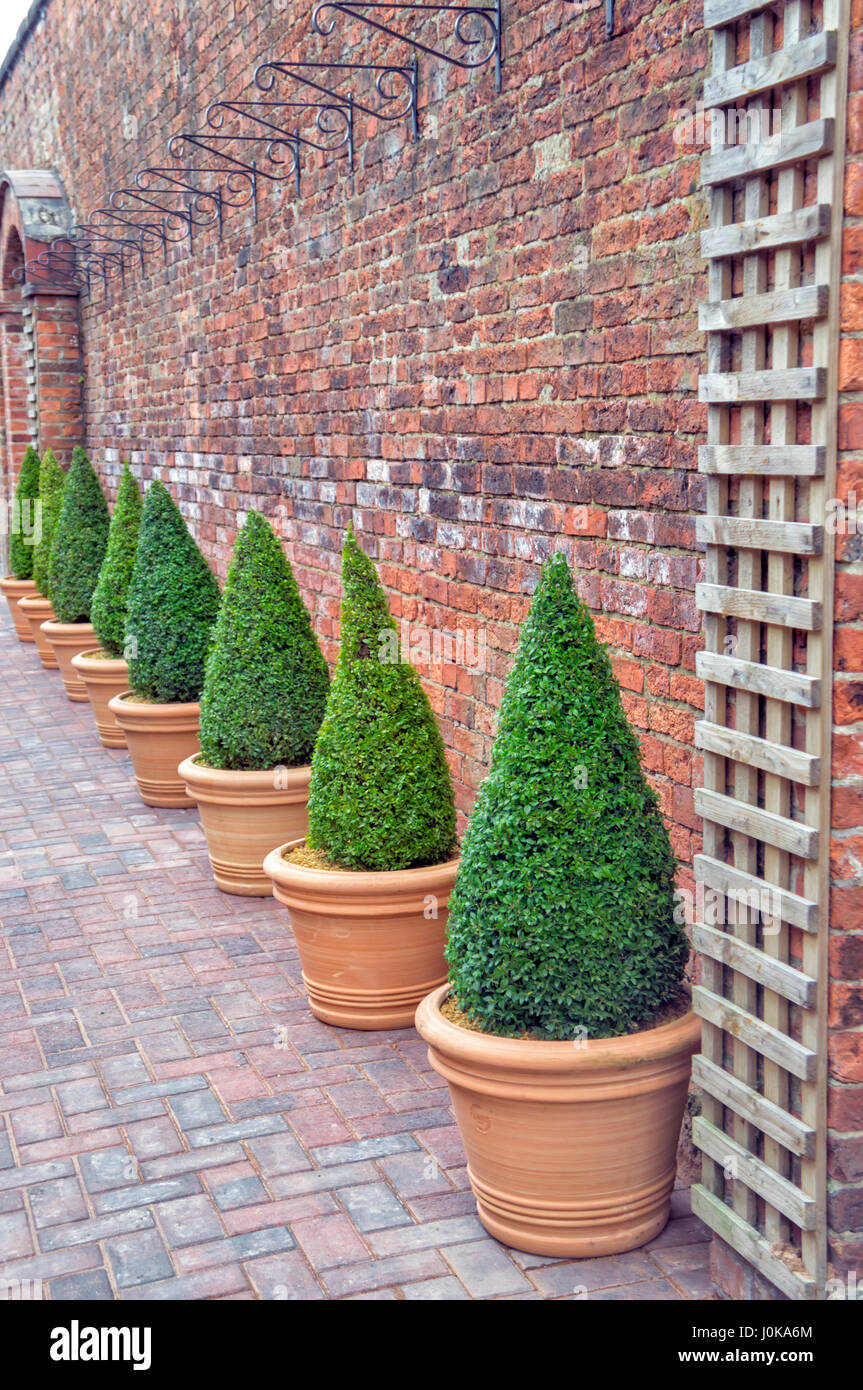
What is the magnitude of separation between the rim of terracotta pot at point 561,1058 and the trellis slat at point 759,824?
22.4 inches

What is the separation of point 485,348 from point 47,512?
828 cm

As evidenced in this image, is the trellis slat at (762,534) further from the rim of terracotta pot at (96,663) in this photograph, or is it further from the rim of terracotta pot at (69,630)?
the rim of terracotta pot at (69,630)

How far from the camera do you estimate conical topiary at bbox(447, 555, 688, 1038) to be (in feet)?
10.4

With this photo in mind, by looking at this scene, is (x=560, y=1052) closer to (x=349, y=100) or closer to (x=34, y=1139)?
(x=34, y=1139)

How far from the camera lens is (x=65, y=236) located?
13500mm

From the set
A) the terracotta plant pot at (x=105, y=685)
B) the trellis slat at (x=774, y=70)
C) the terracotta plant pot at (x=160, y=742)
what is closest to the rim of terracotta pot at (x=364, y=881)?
the trellis slat at (x=774, y=70)

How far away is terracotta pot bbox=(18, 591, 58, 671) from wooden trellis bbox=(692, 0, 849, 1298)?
983cm

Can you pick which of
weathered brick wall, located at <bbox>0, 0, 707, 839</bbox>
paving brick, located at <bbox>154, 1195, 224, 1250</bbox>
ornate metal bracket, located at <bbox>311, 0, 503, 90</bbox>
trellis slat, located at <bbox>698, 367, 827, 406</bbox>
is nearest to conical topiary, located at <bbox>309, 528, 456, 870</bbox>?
weathered brick wall, located at <bbox>0, 0, 707, 839</bbox>

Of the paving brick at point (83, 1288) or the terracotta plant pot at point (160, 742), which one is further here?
the terracotta plant pot at point (160, 742)

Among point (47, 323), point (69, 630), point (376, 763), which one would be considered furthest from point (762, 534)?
point (47, 323)

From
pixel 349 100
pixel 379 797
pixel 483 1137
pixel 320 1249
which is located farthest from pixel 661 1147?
pixel 349 100

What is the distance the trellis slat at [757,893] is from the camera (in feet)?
8.61

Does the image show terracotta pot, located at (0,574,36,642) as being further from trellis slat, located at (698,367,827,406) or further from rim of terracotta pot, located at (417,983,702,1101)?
trellis slat, located at (698,367,827,406)

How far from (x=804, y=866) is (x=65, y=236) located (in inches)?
498
